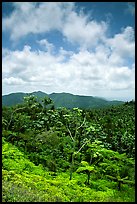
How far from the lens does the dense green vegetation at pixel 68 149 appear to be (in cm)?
642

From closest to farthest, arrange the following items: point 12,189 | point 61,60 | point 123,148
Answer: point 12,189, point 61,60, point 123,148

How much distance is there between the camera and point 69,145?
830 cm

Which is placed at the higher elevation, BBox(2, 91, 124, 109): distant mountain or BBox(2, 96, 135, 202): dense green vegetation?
BBox(2, 91, 124, 109): distant mountain

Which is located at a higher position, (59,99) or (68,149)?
(59,99)

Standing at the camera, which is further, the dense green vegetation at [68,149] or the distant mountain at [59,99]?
the distant mountain at [59,99]

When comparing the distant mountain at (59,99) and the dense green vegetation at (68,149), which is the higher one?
the distant mountain at (59,99)

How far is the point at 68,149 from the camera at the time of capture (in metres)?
7.86

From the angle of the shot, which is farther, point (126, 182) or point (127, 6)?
point (126, 182)

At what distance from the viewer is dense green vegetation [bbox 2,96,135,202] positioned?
6422mm

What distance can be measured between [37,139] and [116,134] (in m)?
2.74

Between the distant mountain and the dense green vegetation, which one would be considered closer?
the dense green vegetation

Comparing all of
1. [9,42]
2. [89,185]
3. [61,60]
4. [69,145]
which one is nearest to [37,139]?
[69,145]

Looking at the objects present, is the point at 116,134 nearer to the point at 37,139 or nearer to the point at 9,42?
the point at 37,139

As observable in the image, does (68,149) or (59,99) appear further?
(59,99)
